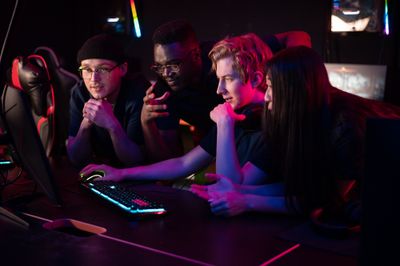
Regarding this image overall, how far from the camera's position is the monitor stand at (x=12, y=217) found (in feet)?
5.01

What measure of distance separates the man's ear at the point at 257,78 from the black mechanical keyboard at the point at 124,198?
648 mm

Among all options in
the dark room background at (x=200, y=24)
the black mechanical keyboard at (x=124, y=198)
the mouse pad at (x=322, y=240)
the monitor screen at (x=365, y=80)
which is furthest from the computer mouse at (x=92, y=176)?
the monitor screen at (x=365, y=80)

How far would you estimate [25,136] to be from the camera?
154cm

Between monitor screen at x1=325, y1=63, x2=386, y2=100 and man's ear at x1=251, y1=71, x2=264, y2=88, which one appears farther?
monitor screen at x1=325, y1=63, x2=386, y2=100

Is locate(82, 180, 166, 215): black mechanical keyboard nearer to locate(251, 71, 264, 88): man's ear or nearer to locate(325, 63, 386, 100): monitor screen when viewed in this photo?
locate(251, 71, 264, 88): man's ear

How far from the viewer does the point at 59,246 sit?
1.36m

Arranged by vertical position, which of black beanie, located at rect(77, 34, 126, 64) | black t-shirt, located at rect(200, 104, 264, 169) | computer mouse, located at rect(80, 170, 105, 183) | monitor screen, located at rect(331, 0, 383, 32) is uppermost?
monitor screen, located at rect(331, 0, 383, 32)

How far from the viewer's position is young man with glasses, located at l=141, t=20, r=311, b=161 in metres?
2.53

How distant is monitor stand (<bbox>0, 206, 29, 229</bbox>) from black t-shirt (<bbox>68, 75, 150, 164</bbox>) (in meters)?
0.97

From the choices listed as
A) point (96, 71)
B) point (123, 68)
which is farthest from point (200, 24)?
point (96, 71)

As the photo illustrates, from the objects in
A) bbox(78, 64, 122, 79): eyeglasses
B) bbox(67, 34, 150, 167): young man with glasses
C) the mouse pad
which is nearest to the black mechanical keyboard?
the mouse pad

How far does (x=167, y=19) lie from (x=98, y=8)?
0.92m

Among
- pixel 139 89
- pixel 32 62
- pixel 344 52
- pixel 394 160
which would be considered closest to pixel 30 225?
pixel 394 160

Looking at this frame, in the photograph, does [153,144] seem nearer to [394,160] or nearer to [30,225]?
[30,225]
